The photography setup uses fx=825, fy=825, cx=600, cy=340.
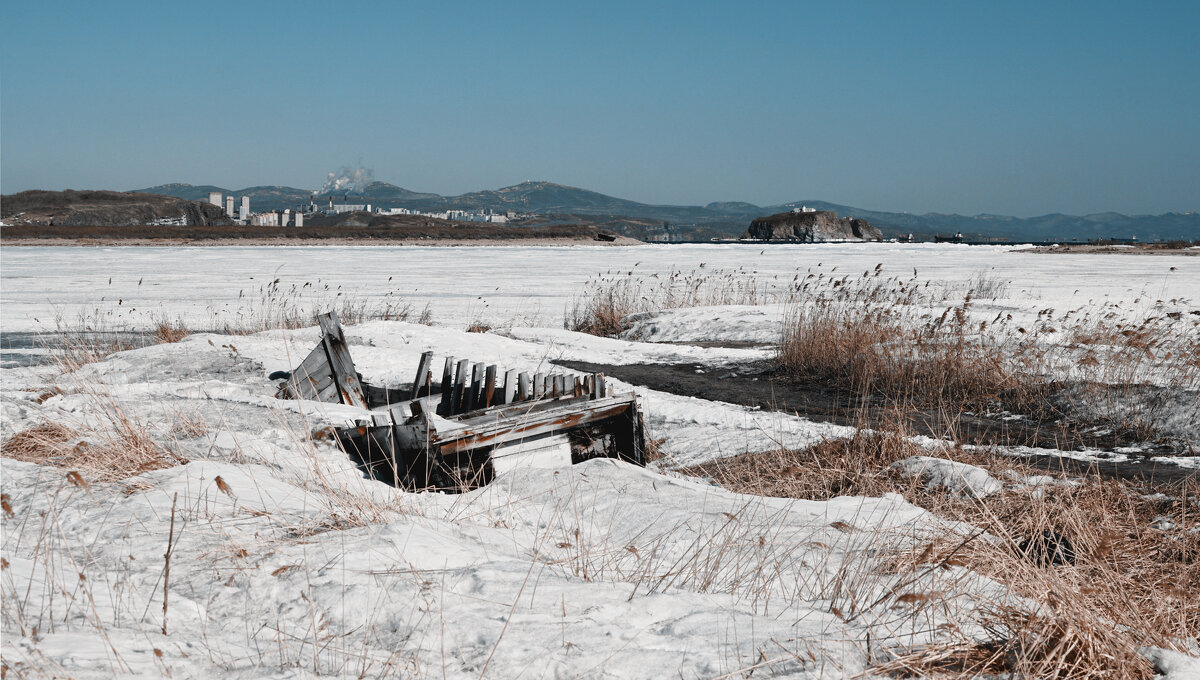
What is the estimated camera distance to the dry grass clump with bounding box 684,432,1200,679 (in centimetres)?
254

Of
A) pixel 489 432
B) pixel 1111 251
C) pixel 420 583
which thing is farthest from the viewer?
pixel 1111 251

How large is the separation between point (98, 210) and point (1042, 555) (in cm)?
8036

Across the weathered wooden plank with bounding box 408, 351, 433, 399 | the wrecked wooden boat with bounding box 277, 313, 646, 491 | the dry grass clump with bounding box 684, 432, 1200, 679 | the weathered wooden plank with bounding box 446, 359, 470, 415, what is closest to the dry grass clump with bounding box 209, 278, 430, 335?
the weathered wooden plank with bounding box 408, 351, 433, 399

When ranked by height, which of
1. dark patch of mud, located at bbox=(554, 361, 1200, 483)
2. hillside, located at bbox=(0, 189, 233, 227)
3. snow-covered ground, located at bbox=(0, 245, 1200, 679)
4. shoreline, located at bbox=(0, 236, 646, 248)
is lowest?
dark patch of mud, located at bbox=(554, 361, 1200, 483)

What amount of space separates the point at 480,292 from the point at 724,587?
62.4 ft

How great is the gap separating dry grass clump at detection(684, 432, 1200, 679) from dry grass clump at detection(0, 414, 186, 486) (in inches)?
152

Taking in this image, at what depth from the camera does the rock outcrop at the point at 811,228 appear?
7812cm

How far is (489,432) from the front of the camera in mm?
5957

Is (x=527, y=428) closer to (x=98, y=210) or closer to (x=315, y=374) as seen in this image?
(x=315, y=374)

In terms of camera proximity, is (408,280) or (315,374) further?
(408,280)

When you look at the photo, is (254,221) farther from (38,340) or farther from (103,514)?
(103,514)

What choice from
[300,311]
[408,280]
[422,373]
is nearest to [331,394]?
[422,373]

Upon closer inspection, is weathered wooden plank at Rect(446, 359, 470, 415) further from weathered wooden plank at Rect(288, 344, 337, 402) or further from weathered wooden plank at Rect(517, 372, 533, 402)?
weathered wooden plank at Rect(288, 344, 337, 402)

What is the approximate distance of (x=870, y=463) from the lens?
20.4 feet
